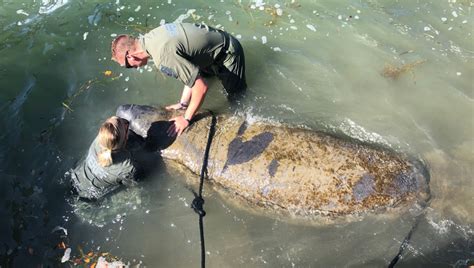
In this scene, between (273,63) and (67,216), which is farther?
(273,63)

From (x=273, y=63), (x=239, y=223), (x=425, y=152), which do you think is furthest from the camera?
(x=273, y=63)

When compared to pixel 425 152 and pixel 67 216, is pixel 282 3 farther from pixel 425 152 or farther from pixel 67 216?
pixel 67 216

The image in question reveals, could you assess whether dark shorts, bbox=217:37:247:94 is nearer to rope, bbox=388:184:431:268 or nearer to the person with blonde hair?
the person with blonde hair

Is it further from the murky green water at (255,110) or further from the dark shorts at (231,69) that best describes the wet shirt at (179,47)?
the murky green water at (255,110)

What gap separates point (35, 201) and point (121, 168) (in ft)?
4.92

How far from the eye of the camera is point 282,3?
28.4 ft

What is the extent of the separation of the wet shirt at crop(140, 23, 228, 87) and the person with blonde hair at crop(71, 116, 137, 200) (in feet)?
2.89

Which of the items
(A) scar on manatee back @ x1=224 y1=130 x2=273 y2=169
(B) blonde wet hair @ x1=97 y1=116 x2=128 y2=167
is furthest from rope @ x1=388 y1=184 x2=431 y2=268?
(B) blonde wet hair @ x1=97 y1=116 x2=128 y2=167

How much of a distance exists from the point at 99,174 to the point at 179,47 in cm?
190

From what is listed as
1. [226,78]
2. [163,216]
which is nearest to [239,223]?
[163,216]

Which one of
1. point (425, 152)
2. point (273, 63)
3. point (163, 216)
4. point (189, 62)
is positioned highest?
point (189, 62)

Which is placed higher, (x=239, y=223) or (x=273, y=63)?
(x=273, y=63)

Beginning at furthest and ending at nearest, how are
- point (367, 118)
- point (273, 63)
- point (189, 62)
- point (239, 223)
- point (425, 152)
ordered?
1. point (273, 63)
2. point (367, 118)
3. point (425, 152)
4. point (239, 223)
5. point (189, 62)

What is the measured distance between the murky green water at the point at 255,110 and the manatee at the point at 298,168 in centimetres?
24
